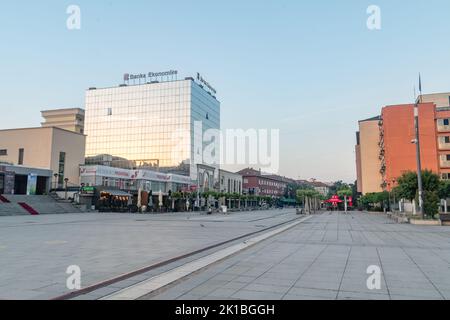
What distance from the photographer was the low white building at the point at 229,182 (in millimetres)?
112062

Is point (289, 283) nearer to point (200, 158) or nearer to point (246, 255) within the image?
point (246, 255)

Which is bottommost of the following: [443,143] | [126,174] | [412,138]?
[126,174]

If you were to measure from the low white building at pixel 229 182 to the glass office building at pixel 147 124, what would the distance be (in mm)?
15087

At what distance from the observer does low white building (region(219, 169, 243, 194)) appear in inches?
4412

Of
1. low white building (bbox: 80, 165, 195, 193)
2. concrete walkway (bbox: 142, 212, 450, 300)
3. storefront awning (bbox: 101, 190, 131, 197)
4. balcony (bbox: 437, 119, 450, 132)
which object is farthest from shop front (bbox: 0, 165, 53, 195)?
balcony (bbox: 437, 119, 450, 132)

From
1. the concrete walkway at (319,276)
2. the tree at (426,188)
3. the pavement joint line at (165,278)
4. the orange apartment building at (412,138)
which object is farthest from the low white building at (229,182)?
the pavement joint line at (165,278)

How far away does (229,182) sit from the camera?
119 m

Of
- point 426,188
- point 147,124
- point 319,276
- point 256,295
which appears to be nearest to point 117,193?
point 426,188

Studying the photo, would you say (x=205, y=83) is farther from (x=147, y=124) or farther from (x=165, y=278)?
(x=165, y=278)

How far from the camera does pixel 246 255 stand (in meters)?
11.8

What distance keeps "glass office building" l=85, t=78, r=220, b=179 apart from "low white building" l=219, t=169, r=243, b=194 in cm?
1509

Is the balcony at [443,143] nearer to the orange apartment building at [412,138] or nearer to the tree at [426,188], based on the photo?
the orange apartment building at [412,138]

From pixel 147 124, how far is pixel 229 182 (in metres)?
33.5

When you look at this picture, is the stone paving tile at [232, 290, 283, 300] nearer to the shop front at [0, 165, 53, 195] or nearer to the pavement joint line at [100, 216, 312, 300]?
the pavement joint line at [100, 216, 312, 300]
